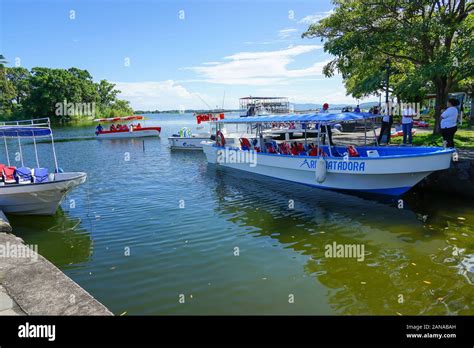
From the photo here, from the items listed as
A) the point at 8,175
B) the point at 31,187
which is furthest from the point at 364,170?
the point at 8,175

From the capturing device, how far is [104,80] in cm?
10388

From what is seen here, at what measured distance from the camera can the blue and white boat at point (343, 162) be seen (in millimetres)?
12500

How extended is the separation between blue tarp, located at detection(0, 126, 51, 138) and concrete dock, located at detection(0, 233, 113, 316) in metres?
6.73

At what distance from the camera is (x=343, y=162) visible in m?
13.9

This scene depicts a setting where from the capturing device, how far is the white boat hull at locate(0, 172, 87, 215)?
11.6 meters

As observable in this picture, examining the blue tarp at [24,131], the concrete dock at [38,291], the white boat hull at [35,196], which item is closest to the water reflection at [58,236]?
the white boat hull at [35,196]

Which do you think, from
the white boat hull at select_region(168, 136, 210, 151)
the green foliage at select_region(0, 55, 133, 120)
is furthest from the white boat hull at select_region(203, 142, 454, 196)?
the green foliage at select_region(0, 55, 133, 120)

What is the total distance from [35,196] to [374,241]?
10867 millimetres

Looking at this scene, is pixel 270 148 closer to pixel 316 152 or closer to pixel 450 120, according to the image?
pixel 316 152

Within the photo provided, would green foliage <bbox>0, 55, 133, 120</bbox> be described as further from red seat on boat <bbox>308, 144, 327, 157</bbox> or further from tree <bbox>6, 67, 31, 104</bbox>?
red seat on boat <bbox>308, 144, 327, 157</bbox>

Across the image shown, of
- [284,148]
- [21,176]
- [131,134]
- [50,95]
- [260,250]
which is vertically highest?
[50,95]
